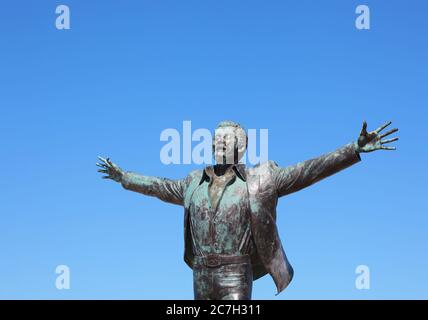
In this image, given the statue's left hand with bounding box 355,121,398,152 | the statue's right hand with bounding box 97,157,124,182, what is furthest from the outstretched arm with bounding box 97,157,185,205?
the statue's left hand with bounding box 355,121,398,152

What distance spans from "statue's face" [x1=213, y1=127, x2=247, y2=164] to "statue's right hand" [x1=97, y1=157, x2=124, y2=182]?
185cm

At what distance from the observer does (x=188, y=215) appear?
534 inches

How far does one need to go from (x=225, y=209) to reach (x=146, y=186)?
1.75 m

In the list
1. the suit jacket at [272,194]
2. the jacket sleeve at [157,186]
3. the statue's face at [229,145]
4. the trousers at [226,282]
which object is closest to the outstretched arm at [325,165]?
the suit jacket at [272,194]

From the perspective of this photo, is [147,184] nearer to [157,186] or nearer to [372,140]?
[157,186]

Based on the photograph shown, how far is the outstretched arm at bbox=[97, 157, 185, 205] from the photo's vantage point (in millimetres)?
14164

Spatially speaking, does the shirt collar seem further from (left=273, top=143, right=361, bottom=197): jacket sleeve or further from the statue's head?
(left=273, top=143, right=361, bottom=197): jacket sleeve

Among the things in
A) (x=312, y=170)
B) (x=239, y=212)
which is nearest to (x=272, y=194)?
(x=239, y=212)

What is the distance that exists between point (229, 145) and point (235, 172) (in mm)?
415

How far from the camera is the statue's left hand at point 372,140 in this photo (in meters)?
12.6
